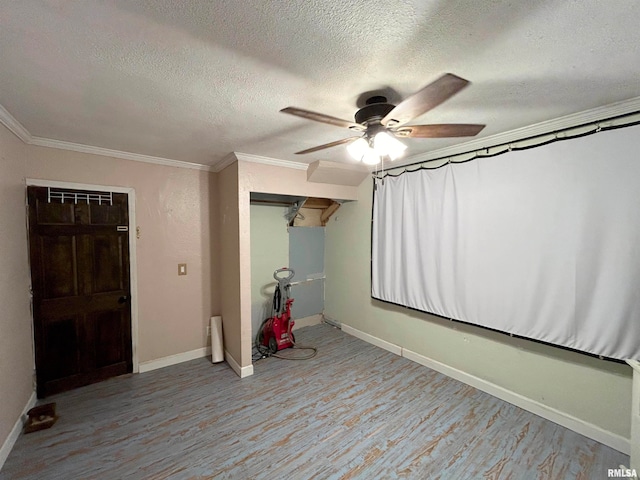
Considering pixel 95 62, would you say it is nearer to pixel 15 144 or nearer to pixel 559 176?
pixel 15 144

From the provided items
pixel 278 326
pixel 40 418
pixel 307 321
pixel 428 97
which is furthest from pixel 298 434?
pixel 428 97

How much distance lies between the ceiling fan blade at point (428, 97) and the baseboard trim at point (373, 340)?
2.87m

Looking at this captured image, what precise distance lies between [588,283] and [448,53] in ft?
6.42

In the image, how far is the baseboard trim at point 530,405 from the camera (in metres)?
1.92

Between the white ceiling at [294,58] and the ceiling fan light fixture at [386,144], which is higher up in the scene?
the white ceiling at [294,58]

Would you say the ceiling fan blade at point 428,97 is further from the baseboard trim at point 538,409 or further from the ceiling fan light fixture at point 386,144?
the baseboard trim at point 538,409

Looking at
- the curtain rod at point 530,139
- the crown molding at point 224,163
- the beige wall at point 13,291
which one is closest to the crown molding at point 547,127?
the curtain rod at point 530,139

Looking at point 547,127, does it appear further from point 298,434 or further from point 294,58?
point 298,434

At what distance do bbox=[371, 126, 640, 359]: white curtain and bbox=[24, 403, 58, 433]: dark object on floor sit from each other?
139 inches

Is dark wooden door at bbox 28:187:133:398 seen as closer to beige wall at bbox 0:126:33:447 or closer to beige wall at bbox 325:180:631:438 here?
beige wall at bbox 0:126:33:447

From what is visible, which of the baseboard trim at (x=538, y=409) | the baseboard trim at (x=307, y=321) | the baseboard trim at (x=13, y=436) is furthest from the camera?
the baseboard trim at (x=307, y=321)

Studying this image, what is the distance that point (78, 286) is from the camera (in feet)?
8.64

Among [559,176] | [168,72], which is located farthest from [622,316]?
[168,72]

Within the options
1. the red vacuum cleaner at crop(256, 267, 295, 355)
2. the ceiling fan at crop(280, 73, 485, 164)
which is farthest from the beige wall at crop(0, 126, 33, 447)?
the ceiling fan at crop(280, 73, 485, 164)
